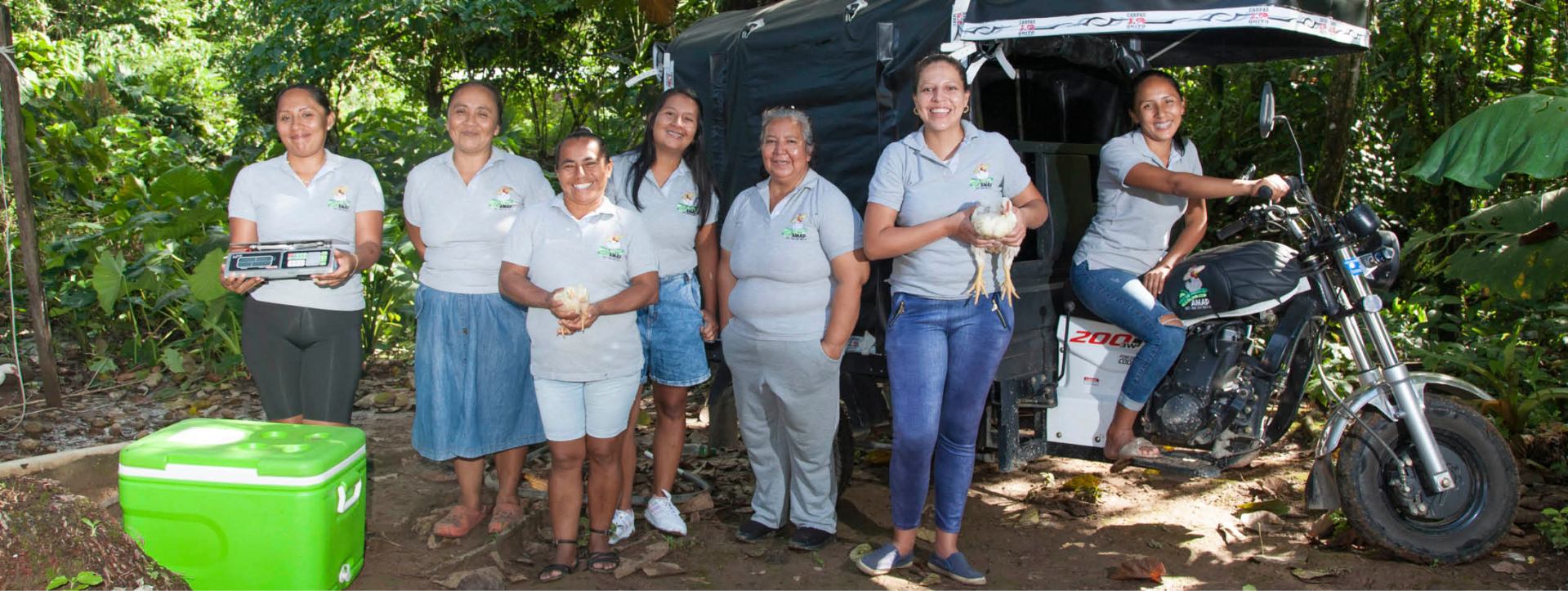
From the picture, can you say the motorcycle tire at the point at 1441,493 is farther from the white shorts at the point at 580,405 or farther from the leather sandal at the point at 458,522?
the leather sandal at the point at 458,522

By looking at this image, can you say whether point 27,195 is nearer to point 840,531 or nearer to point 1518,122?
point 840,531

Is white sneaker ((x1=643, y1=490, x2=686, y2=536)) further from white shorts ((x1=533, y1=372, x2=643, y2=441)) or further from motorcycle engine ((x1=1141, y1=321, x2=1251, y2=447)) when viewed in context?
motorcycle engine ((x1=1141, y1=321, x2=1251, y2=447))

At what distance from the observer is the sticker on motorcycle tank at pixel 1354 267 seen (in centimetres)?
392

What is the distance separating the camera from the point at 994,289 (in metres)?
3.86

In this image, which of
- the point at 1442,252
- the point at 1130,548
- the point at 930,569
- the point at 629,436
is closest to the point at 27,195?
the point at 629,436

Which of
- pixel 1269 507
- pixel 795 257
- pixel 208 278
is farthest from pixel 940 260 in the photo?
pixel 208 278

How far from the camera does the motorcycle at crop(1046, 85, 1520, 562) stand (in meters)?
3.92

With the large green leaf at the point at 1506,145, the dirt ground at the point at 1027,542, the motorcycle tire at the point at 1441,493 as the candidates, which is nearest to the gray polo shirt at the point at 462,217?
the dirt ground at the point at 1027,542

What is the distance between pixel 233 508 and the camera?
3.41 meters

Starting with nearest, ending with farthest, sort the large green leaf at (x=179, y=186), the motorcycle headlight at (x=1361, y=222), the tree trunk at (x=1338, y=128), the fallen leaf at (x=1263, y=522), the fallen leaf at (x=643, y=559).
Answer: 1. the motorcycle headlight at (x=1361, y=222)
2. the fallen leaf at (x=643, y=559)
3. the fallen leaf at (x=1263, y=522)
4. the tree trunk at (x=1338, y=128)
5. the large green leaf at (x=179, y=186)

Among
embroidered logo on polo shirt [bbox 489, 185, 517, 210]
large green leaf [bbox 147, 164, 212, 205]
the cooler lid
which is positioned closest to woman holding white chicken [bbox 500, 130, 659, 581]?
embroidered logo on polo shirt [bbox 489, 185, 517, 210]

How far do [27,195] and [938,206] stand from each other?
14.0 ft

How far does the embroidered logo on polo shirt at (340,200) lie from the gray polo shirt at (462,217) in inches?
9.1

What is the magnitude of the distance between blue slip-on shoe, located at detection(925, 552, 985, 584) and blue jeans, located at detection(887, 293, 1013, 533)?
157 mm
